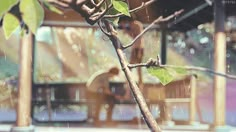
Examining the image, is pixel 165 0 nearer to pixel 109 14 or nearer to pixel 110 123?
pixel 110 123

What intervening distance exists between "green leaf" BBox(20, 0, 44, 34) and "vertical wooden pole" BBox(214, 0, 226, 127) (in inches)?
187

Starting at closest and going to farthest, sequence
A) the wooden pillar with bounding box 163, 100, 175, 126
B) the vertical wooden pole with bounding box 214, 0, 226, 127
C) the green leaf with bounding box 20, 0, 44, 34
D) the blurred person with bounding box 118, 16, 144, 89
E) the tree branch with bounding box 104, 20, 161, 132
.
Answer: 1. the green leaf with bounding box 20, 0, 44, 34
2. the tree branch with bounding box 104, 20, 161, 132
3. the blurred person with bounding box 118, 16, 144, 89
4. the vertical wooden pole with bounding box 214, 0, 226, 127
5. the wooden pillar with bounding box 163, 100, 175, 126

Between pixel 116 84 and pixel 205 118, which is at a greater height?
pixel 116 84

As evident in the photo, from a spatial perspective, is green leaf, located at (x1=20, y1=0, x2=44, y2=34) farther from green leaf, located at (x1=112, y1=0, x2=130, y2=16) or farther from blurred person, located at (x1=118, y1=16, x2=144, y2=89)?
blurred person, located at (x1=118, y1=16, x2=144, y2=89)

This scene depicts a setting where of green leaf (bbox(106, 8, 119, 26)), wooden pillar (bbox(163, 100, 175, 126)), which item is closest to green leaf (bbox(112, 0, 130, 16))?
green leaf (bbox(106, 8, 119, 26))

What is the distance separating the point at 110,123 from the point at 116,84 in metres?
1.06

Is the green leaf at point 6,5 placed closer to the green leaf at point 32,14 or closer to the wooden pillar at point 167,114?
the green leaf at point 32,14

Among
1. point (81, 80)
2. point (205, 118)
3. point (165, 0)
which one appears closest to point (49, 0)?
point (165, 0)

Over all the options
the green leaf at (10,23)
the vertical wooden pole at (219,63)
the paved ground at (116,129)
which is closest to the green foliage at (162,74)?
the green leaf at (10,23)

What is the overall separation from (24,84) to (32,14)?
434 cm

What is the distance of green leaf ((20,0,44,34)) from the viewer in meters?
0.43

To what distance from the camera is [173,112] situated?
20.4 ft

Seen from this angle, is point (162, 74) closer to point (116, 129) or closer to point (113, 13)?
point (113, 13)

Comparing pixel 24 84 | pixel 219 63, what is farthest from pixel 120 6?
pixel 219 63
